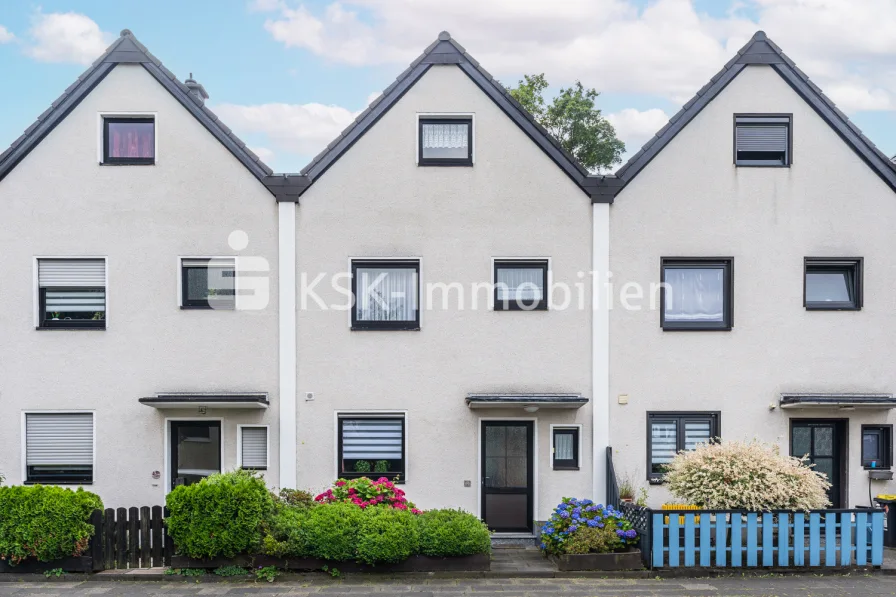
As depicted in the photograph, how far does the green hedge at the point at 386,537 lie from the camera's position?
33.1 feet

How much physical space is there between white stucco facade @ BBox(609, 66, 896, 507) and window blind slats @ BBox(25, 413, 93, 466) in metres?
9.29

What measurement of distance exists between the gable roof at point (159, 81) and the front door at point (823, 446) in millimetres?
10187

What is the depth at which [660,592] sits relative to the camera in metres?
9.70

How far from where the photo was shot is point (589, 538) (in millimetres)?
10688

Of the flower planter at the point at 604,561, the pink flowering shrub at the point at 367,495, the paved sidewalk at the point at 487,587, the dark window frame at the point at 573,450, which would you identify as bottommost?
the paved sidewalk at the point at 487,587

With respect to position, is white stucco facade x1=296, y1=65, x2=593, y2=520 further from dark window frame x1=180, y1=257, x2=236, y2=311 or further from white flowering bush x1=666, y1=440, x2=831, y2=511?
white flowering bush x1=666, y1=440, x2=831, y2=511

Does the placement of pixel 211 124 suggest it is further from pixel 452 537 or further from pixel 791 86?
pixel 791 86

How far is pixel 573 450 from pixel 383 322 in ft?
13.3

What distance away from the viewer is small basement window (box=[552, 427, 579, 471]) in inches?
497

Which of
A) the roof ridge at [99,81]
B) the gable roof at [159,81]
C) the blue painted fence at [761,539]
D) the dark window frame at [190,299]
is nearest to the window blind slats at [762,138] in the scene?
the blue painted fence at [761,539]

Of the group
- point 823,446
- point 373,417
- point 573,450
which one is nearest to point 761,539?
point 823,446

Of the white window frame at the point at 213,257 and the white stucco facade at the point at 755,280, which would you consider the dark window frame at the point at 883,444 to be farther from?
the white window frame at the point at 213,257

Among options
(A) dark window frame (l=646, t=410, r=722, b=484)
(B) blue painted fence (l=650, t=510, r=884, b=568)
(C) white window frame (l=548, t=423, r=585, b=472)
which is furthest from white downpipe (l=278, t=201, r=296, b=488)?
(A) dark window frame (l=646, t=410, r=722, b=484)

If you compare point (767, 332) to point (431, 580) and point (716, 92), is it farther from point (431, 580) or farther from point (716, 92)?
point (431, 580)
